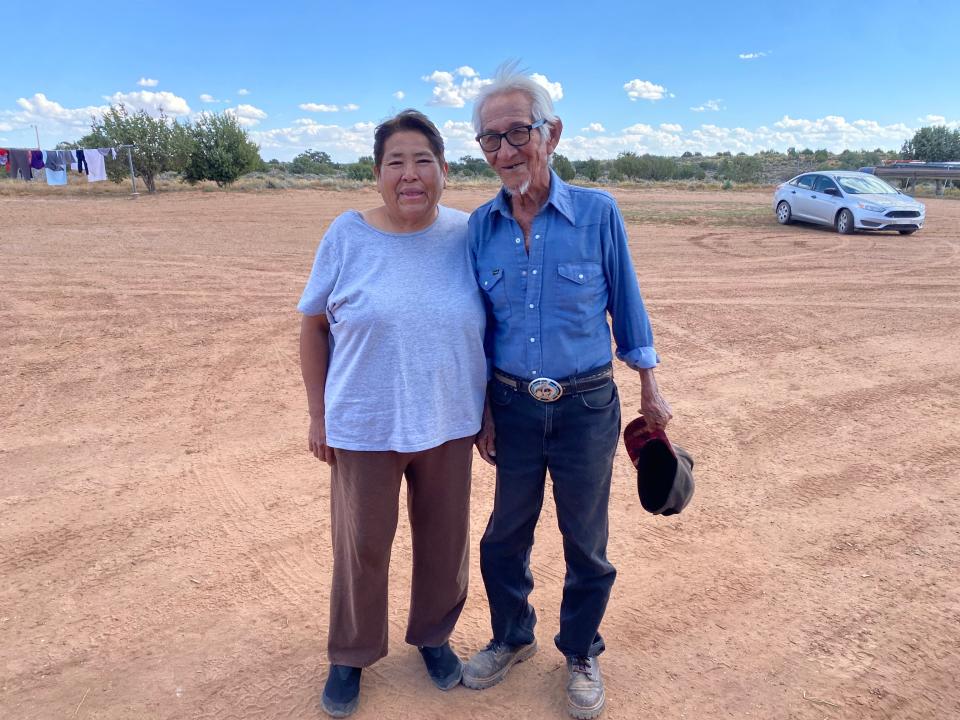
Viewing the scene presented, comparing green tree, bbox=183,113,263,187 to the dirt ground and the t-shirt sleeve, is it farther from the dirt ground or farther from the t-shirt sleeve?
the t-shirt sleeve

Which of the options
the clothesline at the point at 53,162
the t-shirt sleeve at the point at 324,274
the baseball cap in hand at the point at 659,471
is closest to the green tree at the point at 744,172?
the clothesline at the point at 53,162

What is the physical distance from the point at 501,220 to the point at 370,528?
3.71 ft

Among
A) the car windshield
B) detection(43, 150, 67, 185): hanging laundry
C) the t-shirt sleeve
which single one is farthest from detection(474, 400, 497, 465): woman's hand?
detection(43, 150, 67, 185): hanging laundry

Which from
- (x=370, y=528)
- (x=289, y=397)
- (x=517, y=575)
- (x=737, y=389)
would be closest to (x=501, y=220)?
(x=370, y=528)

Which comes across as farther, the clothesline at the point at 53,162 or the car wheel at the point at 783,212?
the clothesline at the point at 53,162

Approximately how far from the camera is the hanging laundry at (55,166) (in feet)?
77.0

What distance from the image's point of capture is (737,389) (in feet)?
18.0

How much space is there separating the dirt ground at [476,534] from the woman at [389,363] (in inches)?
24.9

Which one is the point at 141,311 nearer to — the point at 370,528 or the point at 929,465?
the point at 370,528

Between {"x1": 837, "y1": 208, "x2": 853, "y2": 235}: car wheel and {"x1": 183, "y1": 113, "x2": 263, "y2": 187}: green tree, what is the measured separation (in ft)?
80.5

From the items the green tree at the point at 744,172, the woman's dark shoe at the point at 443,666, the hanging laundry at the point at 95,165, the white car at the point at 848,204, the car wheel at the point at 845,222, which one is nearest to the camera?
the woman's dark shoe at the point at 443,666

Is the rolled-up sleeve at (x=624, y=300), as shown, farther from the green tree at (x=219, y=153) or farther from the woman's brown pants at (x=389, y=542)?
the green tree at (x=219, y=153)

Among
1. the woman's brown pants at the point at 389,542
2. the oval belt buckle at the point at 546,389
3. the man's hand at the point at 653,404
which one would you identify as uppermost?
the oval belt buckle at the point at 546,389

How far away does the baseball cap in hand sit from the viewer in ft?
8.13
